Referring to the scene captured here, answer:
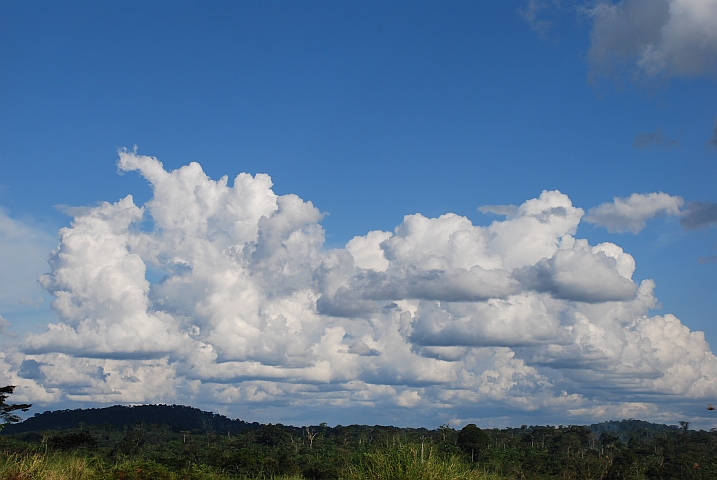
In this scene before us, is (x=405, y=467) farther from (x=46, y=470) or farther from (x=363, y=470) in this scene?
A: (x=46, y=470)

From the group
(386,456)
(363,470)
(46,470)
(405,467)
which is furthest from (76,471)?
(405,467)

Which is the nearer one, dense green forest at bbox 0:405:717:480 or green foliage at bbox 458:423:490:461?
dense green forest at bbox 0:405:717:480

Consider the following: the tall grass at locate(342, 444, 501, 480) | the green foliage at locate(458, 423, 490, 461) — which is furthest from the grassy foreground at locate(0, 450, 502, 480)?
the green foliage at locate(458, 423, 490, 461)

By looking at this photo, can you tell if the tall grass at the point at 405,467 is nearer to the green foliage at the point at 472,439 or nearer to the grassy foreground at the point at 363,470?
the grassy foreground at the point at 363,470

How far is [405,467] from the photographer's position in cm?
2697

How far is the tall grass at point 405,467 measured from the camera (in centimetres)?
2653

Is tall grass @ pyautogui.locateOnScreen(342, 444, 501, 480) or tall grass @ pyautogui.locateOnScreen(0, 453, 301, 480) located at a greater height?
tall grass @ pyautogui.locateOnScreen(342, 444, 501, 480)

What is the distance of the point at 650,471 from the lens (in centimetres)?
9250

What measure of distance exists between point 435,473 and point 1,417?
189 ft

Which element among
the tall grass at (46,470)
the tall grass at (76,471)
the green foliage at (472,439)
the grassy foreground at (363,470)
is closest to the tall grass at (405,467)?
the grassy foreground at (363,470)

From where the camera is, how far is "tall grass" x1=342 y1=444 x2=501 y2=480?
26.5 meters

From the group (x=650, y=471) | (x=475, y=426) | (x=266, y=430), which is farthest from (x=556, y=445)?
(x=266, y=430)

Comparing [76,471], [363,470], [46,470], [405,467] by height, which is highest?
[405,467]

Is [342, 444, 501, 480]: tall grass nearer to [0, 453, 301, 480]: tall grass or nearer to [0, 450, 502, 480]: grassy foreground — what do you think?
[0, 450, 502, 480]: grassy foreground
